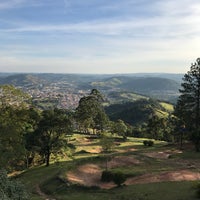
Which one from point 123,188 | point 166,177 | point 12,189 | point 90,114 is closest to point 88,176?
point 123,188

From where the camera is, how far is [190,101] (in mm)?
63031

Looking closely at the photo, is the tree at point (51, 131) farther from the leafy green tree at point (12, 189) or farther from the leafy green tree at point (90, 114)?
the leafy green tree at point (90, 114)

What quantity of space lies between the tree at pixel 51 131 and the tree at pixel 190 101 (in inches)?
948

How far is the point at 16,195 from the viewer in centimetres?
1872

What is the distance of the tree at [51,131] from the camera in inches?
1866

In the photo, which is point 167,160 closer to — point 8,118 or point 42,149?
point 42,149

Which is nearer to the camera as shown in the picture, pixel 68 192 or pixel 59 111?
pixel 68 192

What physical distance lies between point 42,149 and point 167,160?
18.7 meters

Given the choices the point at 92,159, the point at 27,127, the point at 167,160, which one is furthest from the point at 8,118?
the point at 167,160

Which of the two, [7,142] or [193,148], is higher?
[7,142]

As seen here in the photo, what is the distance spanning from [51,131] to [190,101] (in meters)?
29.2

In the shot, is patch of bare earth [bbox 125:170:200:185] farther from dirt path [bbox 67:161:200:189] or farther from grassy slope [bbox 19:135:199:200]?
grassy slope [bbox 19:135:199:200]

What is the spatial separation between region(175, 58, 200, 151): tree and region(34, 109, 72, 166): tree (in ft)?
79.0

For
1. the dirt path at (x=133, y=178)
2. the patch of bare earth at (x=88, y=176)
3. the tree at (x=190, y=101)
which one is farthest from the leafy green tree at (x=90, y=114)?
the dirt path at (x=133, y=178)
